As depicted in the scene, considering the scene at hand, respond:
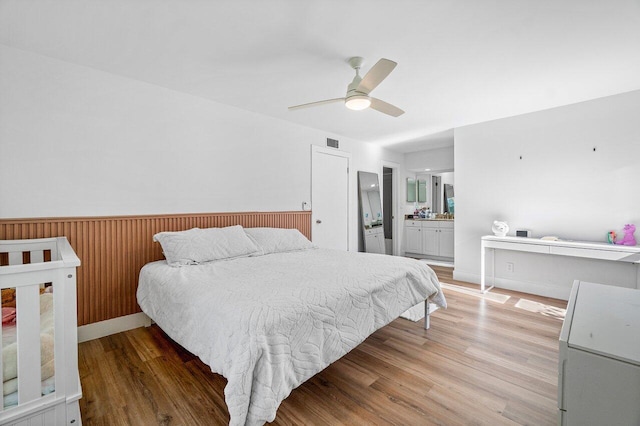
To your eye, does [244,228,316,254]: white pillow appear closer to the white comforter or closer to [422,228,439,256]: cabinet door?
the white comforter

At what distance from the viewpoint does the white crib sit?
118 cm

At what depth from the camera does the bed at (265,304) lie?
1.29 m

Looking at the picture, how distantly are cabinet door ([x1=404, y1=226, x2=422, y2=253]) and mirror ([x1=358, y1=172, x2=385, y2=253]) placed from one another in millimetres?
922

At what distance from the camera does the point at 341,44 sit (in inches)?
80.9

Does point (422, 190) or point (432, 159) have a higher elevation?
point (432, 159)

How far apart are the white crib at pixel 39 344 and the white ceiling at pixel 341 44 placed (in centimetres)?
157

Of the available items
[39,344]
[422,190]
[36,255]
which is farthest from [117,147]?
[422,190]

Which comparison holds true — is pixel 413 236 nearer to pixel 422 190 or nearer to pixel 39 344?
pixel 422 190

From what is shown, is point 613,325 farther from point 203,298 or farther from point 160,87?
point 160,87

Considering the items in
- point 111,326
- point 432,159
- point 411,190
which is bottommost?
point 111,326

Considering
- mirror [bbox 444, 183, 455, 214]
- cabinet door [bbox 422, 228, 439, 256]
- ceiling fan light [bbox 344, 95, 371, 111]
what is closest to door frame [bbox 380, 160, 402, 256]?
cabinet door [bbox 422, 228, 439, 256]

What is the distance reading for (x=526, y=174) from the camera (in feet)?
12.3

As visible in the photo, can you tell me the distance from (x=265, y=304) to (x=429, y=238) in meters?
5.05

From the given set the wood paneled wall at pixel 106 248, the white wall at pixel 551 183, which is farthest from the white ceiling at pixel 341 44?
the wood paneled wall at pixel 106 248
